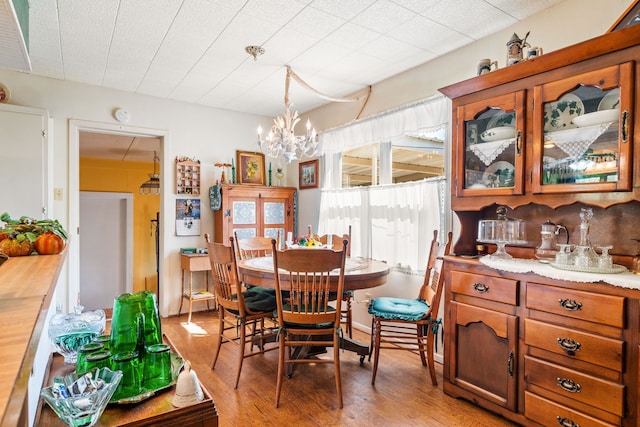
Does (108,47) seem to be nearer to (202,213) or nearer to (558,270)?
(202,213)

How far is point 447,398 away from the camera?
238 cm

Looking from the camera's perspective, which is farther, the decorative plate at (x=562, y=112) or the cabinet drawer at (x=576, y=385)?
the decorative plate at (x=562, y=112)

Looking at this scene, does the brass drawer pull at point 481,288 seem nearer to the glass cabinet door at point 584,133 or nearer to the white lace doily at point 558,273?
the white lace doily at point 558,273

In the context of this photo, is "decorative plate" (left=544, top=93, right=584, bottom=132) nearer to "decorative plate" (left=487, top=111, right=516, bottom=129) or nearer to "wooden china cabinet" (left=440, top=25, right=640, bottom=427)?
"wooden china cabinet" (left=440, top=25, right=640, bottom=427)

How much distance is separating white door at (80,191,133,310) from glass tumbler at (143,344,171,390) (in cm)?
651

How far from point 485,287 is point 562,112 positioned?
105 centimetres

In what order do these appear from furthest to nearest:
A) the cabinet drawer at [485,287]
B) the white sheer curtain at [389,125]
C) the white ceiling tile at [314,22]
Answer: the white sheer curtain at [389,125] → the white ceiling tile at [314,22] → the cabinet drawer at [485,287]

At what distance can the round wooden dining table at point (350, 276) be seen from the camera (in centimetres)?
249

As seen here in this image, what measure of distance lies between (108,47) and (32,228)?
1987mm

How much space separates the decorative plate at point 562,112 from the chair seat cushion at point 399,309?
54.9 inches

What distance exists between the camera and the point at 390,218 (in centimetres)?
349

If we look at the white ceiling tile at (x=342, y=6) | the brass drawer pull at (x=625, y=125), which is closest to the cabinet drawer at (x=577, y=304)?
the brass drawer pull at (x=625, y=125)

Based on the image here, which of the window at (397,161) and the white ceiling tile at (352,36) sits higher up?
the white ceiling tile at (352,36)

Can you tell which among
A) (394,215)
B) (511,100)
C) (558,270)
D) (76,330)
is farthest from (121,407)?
(394,215)
